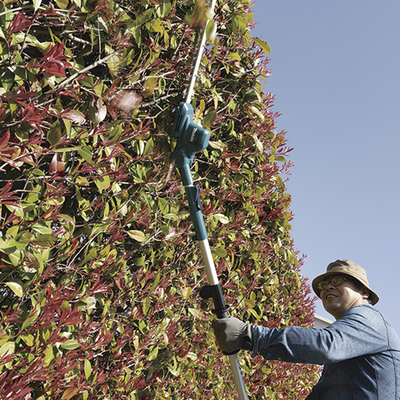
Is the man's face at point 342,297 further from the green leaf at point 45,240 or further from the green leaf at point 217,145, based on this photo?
the green leaf at point 45,240

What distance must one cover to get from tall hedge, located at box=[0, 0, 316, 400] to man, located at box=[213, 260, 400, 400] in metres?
0.49

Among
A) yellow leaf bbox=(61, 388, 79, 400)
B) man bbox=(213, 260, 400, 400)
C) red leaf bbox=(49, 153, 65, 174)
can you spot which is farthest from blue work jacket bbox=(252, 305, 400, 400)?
red leaf bbox=(49, 153, 65, 174)

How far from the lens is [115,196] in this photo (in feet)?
5.78

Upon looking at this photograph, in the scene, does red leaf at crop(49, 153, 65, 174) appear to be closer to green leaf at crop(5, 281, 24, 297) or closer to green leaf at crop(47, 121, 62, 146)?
green leaf at crop(47, 121, 62, 146)

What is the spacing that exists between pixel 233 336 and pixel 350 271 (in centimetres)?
96

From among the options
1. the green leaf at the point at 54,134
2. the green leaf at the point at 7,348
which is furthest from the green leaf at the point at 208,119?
the green leaf at the point at 7,348

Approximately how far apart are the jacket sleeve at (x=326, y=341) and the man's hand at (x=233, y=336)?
40 millimetres

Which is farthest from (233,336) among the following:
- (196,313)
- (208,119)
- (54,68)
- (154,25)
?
(154,25)

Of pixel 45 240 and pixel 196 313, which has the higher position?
A: pixel 45 240

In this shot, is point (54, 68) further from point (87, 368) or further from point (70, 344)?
point (87, 368)

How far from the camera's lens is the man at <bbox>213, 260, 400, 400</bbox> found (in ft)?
5.86

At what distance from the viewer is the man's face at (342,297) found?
232 cm

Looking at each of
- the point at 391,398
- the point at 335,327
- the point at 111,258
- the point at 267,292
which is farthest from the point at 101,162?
the point at 267,292

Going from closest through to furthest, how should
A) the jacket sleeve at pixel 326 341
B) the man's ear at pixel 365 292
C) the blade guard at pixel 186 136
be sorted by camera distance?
the jacket sleeve at pixel 326 341 → the blade guard at pixel 186 136 → the man's ear at pixel 365 292
